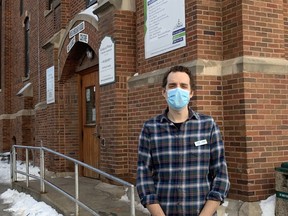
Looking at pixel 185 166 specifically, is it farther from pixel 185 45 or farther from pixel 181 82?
pixel 185 45

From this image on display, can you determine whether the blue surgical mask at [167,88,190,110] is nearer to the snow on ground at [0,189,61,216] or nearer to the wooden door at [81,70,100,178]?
the snow on ground at [0,189,61,216]

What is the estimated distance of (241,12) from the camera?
17.0 ft

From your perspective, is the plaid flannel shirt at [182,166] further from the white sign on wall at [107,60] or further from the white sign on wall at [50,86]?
the white sign on wall at [50,86]

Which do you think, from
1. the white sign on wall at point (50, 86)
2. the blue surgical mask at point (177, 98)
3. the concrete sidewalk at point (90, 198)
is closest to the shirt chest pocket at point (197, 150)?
the blue surgical mask at point (177, 98)

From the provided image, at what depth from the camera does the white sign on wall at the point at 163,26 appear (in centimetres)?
576

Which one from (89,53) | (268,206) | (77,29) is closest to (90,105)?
(89,53)

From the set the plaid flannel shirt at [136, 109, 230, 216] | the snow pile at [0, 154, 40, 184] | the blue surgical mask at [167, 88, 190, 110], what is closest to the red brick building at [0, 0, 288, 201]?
the snow pile at [0, 154, 40, 184]

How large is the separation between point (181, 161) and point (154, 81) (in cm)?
377

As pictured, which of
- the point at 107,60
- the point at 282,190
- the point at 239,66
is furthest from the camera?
the point at 107,60

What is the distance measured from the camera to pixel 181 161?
8.54 feet

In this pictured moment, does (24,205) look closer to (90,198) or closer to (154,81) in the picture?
(90,198)

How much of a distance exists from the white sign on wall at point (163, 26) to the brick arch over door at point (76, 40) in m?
1.77

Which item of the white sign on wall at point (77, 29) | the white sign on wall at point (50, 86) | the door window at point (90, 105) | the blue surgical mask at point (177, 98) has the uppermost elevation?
the white sign on wall at point (77, 29)

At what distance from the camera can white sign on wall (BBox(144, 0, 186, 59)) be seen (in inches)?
227
